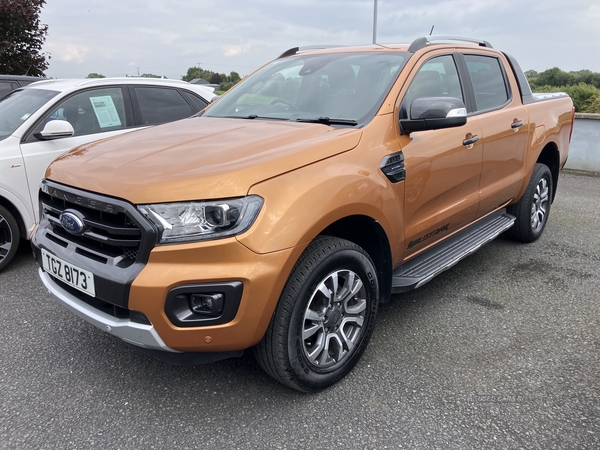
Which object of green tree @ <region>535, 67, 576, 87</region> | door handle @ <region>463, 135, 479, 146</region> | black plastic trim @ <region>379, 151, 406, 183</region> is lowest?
black plastic trim @ <region>379, 151, 406, 183</region>

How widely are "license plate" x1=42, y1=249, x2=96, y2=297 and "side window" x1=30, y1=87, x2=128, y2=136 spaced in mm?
2379

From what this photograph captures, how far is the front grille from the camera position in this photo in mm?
2053

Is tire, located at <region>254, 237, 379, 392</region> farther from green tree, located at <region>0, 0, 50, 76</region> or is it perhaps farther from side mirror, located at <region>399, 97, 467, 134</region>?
green tree, located at <region>0, 0, 50, 76</region>

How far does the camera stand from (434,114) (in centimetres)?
265

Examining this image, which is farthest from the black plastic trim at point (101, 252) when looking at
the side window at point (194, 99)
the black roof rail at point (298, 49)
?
the side window at point (194, 99)

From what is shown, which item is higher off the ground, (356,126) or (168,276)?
(356,126)

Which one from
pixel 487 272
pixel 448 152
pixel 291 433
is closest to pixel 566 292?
pixel 487 272

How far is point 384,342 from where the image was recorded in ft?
9.84

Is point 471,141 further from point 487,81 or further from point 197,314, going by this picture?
point 197,314

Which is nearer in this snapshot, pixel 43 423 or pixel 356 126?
pixel 43 423

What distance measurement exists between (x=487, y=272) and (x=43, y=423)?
11.2ft

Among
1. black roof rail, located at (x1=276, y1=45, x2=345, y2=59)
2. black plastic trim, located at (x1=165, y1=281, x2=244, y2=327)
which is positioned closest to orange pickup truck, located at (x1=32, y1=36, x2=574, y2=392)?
black plastic trim, located at (x1=165, y1=281, x2=244, y2=327)

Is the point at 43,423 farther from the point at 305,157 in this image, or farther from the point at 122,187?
the point at 305,157

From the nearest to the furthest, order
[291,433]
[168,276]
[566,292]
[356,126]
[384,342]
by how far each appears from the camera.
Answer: [168,276], [291,433], [356,126], [384,342], [566,292]
